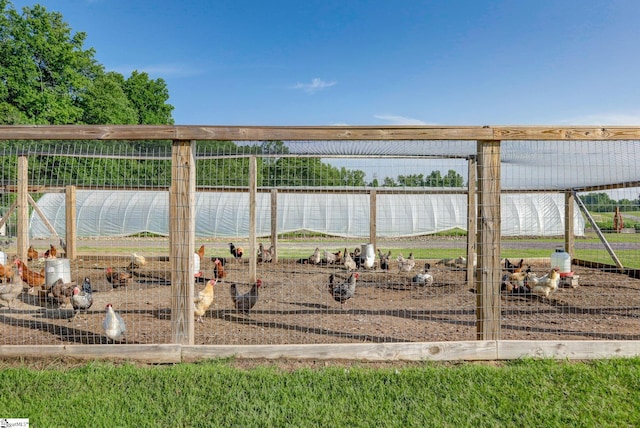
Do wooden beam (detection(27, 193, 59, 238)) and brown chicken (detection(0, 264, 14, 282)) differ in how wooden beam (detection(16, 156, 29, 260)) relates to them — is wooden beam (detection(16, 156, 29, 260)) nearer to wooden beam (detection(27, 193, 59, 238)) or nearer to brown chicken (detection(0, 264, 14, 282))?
brown chicken (detection(0, 264, 14, 282))

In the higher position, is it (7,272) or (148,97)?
(148,97)

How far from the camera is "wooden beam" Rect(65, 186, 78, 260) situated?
10.4 m

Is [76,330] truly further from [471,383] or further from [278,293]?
[471,383]

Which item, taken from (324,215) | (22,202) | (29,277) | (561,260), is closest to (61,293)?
(29,277)

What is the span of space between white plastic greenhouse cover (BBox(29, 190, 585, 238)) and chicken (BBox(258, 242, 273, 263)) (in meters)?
5.63

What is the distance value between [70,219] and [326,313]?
7929mm

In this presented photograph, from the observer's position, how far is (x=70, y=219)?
10.7m

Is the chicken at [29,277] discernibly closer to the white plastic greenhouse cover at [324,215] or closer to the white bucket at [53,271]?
the white bucket at [53,271]

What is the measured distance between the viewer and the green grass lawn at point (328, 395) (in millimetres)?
3094

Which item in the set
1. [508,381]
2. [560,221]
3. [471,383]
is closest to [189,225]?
[471,383]

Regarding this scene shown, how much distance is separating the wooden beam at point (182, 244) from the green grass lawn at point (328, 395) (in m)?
0.45

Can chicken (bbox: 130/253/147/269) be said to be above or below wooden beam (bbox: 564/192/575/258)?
below

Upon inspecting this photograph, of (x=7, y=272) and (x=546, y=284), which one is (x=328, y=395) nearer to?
(x=546, y=284)

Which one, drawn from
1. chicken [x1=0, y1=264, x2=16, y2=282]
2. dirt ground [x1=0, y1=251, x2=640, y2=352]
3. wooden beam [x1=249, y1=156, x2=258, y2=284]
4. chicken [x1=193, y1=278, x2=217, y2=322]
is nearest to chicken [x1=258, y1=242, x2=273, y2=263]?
dirt ground [x1=0, y1=251, x2=640, y2=352]
